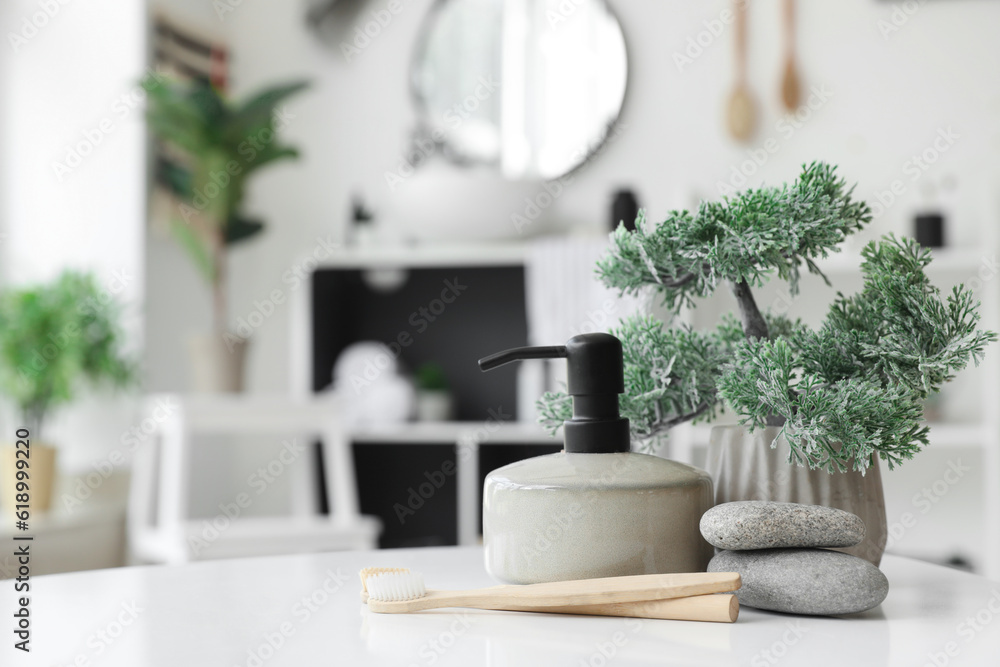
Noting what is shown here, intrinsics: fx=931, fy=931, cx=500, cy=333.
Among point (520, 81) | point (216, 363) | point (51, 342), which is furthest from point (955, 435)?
point (51, 342)

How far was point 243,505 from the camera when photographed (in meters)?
2.46

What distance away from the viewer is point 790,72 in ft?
7.36

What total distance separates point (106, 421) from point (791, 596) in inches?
77.5

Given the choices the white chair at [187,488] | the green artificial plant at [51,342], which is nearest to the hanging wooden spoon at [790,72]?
the white chair at [187,488]

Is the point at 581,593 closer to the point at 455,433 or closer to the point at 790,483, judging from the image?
the point at 790,483

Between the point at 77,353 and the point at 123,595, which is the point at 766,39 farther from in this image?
the point at 123,595

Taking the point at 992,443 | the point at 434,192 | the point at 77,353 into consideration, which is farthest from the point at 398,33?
the point at 992,443

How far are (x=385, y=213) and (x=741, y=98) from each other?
3.04 feet

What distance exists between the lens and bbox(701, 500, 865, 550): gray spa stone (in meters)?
0.44

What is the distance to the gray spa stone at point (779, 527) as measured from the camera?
44 centimetres

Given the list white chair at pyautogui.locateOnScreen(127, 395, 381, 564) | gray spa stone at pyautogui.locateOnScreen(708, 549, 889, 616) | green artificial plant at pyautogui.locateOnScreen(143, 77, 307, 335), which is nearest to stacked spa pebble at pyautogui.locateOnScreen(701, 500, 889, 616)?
gray spa stone at pyautogui.locateOnScreen(708, 549, 889, 616)

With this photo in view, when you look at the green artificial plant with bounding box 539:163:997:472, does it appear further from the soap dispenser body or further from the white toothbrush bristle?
the white toothbrush bristle

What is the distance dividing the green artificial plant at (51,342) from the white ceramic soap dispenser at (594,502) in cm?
163

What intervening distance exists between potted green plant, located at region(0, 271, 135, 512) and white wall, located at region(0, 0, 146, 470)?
5.1 inches
